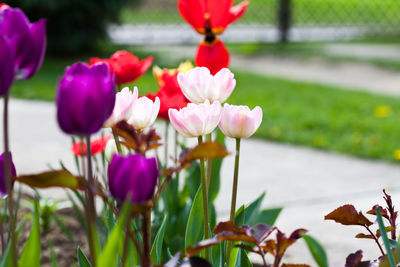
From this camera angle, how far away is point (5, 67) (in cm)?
87

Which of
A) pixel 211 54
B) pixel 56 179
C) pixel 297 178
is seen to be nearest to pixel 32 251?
pixel 56 179

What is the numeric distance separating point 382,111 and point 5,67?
20.4 ft

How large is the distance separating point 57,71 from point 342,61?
420cm

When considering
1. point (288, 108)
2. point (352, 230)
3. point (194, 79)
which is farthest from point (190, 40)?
point (194, 79)

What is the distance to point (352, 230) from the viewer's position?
2.98 m

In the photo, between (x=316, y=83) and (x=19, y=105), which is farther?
(x=316, y=83)

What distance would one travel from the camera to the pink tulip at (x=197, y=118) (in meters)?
1.19

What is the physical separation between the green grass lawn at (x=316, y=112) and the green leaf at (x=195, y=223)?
3397 millimetres

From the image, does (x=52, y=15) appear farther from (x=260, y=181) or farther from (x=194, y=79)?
(x=194, y=79)

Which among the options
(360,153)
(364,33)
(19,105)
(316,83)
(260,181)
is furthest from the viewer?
(364,33)

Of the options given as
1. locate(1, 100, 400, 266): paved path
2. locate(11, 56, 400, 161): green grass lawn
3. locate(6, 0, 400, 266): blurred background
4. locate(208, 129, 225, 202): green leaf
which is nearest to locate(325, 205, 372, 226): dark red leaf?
locate(208, 129, 225, 202): green leaf

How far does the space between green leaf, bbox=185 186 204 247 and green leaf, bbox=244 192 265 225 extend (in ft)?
1.33

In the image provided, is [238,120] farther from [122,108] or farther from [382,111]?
[382,111]

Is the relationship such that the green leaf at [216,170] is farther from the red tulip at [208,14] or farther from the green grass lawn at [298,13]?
the green grass lawn at [298,13]
